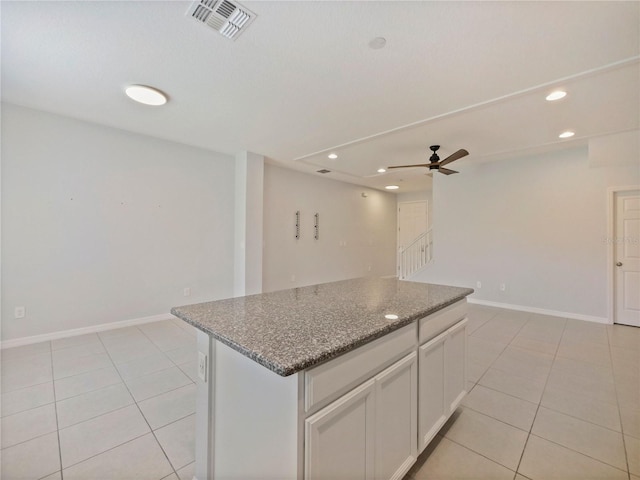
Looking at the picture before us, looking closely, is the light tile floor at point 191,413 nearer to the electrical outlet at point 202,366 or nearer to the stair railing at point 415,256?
the electrical outlet at point 202,366

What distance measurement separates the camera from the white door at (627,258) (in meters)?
3.82

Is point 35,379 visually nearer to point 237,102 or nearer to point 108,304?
point 108,304

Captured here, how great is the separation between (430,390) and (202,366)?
1246 mm

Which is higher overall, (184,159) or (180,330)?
(184,159)

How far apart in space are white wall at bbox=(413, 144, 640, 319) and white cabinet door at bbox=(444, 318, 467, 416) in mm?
3586

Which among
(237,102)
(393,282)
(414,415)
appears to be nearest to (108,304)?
(237,102)

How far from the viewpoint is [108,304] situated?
3.61m

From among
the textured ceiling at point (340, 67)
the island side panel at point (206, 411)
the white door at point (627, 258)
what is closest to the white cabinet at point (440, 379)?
the island side panel at point (206, 411)

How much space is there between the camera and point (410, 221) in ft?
26.6

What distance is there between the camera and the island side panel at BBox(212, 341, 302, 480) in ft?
3.09

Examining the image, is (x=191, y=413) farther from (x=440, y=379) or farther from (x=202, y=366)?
(x=440, y=379)

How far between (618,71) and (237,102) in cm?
333

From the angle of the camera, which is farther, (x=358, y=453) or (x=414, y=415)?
(x=414, y=415)

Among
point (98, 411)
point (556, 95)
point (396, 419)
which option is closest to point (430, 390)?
point (396, 419)
